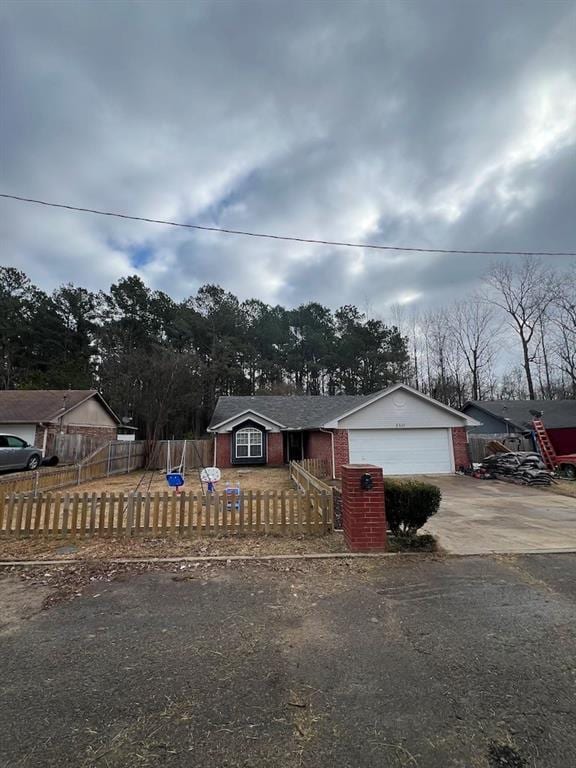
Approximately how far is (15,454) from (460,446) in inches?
776

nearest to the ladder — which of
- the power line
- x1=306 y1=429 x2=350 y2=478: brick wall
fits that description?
x1=306 y1=429 x2=350 y2=478: brick wall

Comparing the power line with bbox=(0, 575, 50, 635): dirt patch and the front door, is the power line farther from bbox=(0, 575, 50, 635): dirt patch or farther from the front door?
the front door

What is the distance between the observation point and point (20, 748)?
204cm

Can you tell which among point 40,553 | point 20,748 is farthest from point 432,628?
point 40,553

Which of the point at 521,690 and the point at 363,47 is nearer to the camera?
the point at 521,690

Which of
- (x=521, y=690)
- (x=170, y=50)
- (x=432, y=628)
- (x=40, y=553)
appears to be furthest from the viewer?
(x=170, y=50)

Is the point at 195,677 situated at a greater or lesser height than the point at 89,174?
lesser

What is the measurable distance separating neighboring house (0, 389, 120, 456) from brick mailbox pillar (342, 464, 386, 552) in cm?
2013

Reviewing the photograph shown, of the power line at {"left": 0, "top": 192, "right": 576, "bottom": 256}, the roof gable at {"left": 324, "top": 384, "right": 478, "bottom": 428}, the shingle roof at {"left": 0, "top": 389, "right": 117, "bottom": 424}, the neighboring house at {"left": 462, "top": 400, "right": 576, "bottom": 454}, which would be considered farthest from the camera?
the neighboring house at {"left": 462, "top": 400, "right": 576, "bottom": 454}

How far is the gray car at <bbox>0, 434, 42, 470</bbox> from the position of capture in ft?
49.4

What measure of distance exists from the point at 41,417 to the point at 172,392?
11.4m

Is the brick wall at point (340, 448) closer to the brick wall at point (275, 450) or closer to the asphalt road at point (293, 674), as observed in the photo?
the brick wall at point (275, 450)

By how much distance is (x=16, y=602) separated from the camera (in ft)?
13.3

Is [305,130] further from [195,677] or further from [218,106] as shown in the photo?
[195,677]
